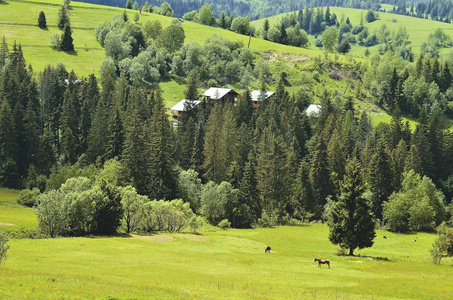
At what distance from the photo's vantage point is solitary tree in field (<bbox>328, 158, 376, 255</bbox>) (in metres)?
65.8

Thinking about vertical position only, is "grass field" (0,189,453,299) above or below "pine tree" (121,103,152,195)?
above

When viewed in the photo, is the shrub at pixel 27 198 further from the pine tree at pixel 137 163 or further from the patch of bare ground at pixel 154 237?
the patch of bare ground at pixel 154 237

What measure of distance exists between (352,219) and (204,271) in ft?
84.0

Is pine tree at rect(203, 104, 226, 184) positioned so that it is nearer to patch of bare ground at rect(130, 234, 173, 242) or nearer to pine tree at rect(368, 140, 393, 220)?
pine tree at rect(368, 140, 393, 220)

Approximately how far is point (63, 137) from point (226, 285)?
321 feet

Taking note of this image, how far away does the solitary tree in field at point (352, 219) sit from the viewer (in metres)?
65.8

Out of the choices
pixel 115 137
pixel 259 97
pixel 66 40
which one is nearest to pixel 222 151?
pixel 115 137

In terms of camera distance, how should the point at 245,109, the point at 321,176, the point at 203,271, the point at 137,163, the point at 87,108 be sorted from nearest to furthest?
the point at 203,271, the point at 137,163, the point at 321,176, the point at 87,108, the point at 245,109

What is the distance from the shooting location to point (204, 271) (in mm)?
51062

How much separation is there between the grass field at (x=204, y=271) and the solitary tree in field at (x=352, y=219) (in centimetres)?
304

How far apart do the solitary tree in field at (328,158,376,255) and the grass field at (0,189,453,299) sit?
3042 millimetres

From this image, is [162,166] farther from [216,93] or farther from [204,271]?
[204,271]

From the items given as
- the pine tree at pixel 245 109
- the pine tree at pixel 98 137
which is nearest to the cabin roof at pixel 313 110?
the pine tree at pixel 245 109

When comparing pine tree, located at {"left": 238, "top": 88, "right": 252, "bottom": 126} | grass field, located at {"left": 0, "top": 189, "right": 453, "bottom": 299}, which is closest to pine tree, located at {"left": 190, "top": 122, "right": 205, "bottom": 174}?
pine tree, located at {"left": 238, "top": 88, "right": 252, "bottom": 126}
